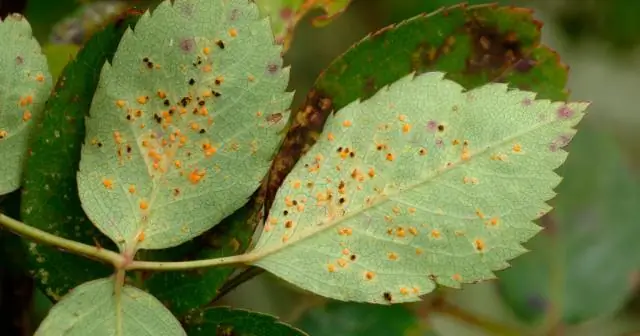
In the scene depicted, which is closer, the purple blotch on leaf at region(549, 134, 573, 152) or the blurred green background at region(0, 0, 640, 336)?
the purple blotch on leaf at region(549, 134, 573, 152)

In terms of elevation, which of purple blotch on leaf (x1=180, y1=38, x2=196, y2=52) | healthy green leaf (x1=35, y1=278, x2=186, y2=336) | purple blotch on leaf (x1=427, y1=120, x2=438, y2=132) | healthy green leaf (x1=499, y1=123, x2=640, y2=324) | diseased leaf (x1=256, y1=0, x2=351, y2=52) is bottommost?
healthy green leaf (x1=499, y1=123, x2=640, y2=324)

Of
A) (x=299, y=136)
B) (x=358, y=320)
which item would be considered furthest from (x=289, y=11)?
(x=358, y=320)

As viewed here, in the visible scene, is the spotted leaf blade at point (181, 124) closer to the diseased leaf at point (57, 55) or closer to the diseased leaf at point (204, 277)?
the diseased leaf at point (204, 277)

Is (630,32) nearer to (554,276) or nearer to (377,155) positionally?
(554,276)

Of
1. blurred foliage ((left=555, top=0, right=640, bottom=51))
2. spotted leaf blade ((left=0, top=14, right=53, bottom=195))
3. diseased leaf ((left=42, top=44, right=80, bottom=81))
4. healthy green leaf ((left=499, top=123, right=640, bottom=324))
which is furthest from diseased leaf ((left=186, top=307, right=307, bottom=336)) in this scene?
blurred foliage ((left=555, top=0, right=640, bottom=51))

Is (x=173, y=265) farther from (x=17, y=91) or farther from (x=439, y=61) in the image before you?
(x=439, y=61)

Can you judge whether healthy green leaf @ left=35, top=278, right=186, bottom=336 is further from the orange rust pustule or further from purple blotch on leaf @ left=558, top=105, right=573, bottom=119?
purple blotch on leaf @ left=558, top=105, right=573, bottom=119

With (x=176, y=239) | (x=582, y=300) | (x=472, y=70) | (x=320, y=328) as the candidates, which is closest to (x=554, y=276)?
(x=582, y=300)
